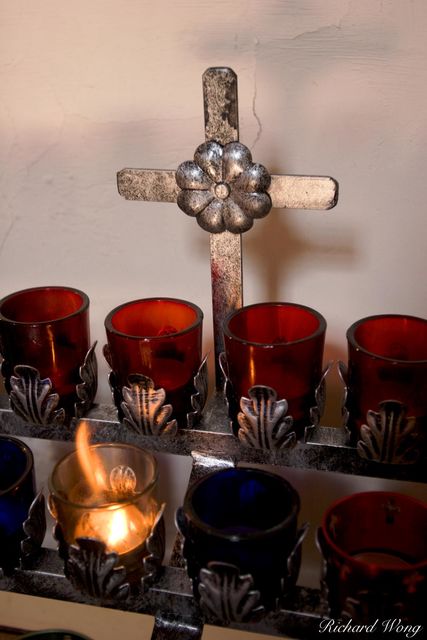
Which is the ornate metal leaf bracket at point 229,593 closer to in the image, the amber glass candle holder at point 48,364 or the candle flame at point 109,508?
the candle flame at point 109,508

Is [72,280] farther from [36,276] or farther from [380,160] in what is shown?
[380,160]

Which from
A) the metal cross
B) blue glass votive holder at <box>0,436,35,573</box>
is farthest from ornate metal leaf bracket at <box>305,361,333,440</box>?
blue glass votive holder at <box>0,436,35,573</box>

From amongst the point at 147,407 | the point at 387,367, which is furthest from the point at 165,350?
the point at 387,367

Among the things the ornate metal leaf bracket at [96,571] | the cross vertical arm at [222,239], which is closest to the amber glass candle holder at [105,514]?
the ornate metal leaf bracket at [96,571]

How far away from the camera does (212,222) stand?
0.59m

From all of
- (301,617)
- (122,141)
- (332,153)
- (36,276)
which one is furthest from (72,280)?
(301,617)

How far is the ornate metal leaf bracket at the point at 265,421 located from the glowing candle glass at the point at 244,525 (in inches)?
0.9

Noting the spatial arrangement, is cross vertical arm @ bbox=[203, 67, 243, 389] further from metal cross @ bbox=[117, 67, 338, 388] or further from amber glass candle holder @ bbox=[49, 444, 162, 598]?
amber glass candle holder @ bbox=[49, 444, 162, 598]

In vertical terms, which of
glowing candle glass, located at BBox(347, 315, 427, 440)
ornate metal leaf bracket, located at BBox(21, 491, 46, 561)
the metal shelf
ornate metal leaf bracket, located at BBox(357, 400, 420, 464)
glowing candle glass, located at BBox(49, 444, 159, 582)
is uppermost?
glowing candle glass, located at BBox(347, 315, 427, 440)

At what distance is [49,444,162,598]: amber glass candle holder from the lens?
529 mm

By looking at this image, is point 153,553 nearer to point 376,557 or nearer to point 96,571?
point 96,571

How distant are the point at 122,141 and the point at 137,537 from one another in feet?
1.11

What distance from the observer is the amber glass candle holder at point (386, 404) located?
0.53m

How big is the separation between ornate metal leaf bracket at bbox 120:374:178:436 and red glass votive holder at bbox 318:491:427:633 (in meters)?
0.13
